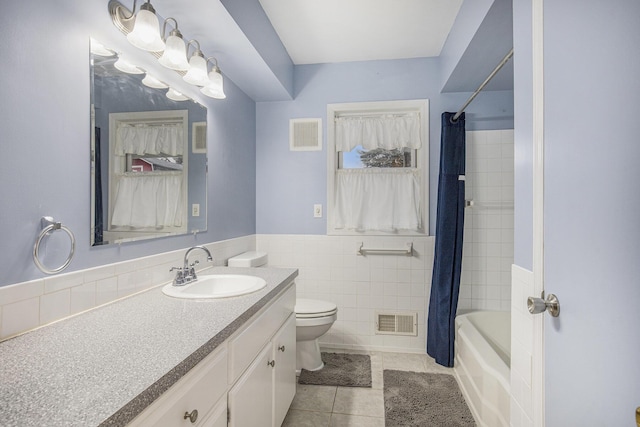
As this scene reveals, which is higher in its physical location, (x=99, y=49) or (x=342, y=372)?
(x=99, y=49)

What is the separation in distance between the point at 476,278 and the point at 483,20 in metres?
1.88

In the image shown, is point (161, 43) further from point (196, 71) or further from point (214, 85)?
point (214, 85)

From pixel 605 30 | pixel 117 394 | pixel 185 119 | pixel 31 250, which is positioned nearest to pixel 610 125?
pixel 605 30

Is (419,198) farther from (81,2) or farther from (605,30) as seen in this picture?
(81,2)

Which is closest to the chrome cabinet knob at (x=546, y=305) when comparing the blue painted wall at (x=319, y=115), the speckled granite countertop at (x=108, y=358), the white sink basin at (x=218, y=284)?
the speckled granite countertop at (x=108, y=358)

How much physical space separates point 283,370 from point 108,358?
1.02 meters

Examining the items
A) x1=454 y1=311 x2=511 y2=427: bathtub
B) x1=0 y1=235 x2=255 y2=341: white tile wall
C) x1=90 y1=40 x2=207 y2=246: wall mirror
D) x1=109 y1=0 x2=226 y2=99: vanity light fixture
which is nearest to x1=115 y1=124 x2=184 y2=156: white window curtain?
x1=90 y1=40 x2=207 y2=246: wall mirror

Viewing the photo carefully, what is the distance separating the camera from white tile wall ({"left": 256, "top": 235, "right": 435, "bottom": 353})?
8.80ft

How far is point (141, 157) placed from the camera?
4.87ft

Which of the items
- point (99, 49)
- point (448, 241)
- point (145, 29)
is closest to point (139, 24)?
point (145, 29)

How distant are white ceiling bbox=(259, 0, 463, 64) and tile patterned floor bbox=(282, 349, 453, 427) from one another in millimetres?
2459

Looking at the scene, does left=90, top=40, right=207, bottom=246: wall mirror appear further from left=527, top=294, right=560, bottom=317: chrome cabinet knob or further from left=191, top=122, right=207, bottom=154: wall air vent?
left=527, top=294, right=560, bottom=317: chrome cabinet knob

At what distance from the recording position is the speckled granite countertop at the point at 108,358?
1.93ft

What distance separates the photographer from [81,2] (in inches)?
45.5
